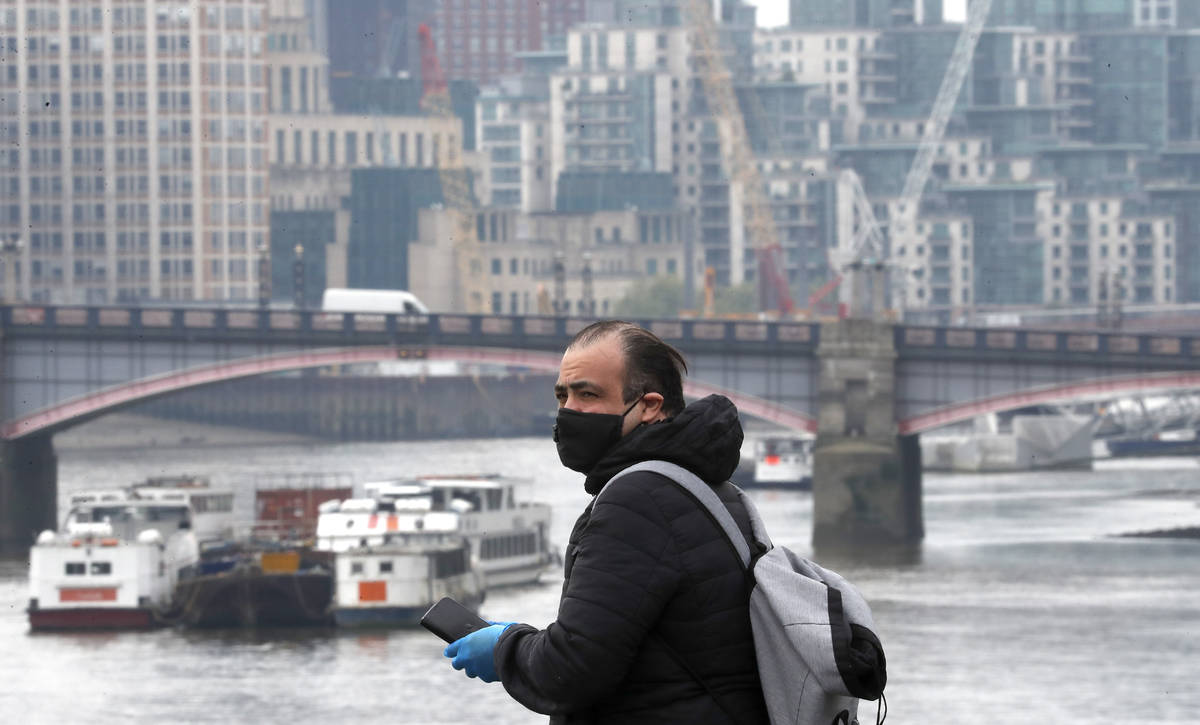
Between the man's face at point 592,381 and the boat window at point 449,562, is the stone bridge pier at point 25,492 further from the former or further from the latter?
the man's face at point 592,381

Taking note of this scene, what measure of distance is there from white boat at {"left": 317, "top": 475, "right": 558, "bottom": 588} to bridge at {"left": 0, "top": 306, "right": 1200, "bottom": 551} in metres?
7.67

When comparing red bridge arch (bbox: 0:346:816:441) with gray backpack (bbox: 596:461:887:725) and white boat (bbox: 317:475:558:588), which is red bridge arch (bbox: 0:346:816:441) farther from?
gray backpack (bbox: 596:461:887:725)

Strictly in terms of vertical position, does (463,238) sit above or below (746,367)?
above

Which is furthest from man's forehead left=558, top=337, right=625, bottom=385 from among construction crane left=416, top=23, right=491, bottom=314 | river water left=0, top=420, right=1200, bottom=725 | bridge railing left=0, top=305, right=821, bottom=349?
construction crane left=416, top=23, right=491, bottom=314

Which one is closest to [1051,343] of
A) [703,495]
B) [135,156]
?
[703,495]

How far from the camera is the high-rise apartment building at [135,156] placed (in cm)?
15750

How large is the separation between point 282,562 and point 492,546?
6777 millimetres

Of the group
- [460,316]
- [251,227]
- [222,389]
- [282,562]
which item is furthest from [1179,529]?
[251,227]

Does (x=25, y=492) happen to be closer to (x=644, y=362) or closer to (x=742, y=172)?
(x=644, y=362)

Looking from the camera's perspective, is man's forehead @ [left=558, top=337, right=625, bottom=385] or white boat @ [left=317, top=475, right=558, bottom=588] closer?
man's forehead @ [left=558, top=337, right=625, bottom=385]

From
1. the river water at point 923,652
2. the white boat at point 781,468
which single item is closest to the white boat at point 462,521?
the river water at point 923,652

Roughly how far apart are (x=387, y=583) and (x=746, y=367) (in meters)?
20.9

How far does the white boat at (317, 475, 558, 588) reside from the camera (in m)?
50.6

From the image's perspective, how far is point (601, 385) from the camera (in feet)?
20.4
